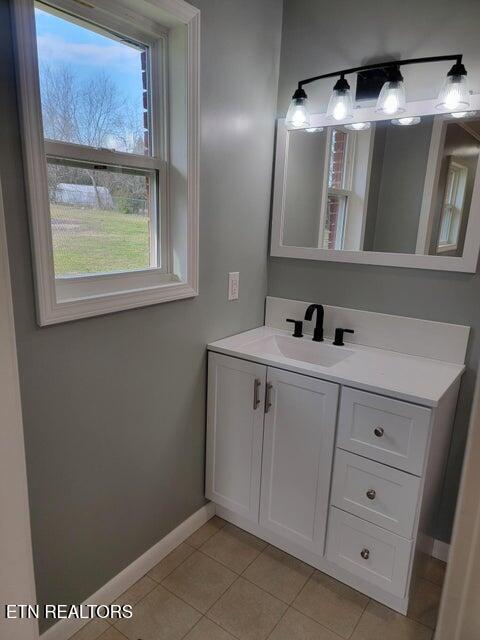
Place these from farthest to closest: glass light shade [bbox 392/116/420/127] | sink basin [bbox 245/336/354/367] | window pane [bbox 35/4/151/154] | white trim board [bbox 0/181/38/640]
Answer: sink basin [bbox 245/336/354/367] → glass light shade [bbox 392/116/420/127] → window pane [bbox 35/4/151/154] → white trim board [bbox 0/181/38/640]

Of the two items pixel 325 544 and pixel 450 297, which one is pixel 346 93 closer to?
pixel 450 297

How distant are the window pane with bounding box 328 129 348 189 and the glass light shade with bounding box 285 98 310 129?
152mm

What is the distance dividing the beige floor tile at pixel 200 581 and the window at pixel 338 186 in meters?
Answer: 1.54

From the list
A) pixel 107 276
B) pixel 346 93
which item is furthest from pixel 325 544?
pixel 346 93

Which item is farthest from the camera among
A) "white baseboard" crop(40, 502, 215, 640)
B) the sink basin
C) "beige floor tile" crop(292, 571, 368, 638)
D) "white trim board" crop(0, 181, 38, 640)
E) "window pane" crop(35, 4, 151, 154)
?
the sink basin

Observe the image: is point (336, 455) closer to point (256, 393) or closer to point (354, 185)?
point (256, 393)

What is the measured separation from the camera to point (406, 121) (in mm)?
1723

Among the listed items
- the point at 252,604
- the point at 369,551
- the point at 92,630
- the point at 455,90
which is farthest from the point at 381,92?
the point at 92,630

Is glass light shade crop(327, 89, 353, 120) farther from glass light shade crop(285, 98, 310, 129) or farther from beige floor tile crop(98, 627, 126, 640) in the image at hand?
beige floor tile crop(98, 627, 126, 640)

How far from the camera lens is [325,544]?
1698mm

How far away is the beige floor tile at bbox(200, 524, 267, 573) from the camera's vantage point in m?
1.85

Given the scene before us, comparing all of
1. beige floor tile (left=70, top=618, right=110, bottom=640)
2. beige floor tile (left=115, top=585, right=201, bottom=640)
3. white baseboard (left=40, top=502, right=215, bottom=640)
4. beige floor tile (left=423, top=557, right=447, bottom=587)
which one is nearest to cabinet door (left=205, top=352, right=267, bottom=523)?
white baseboard (left=40, top=502, right=215, bottom=640)

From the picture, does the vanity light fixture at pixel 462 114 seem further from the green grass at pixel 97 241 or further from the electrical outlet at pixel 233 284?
the green grass at pixel 97 241

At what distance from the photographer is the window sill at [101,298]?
1.24m
